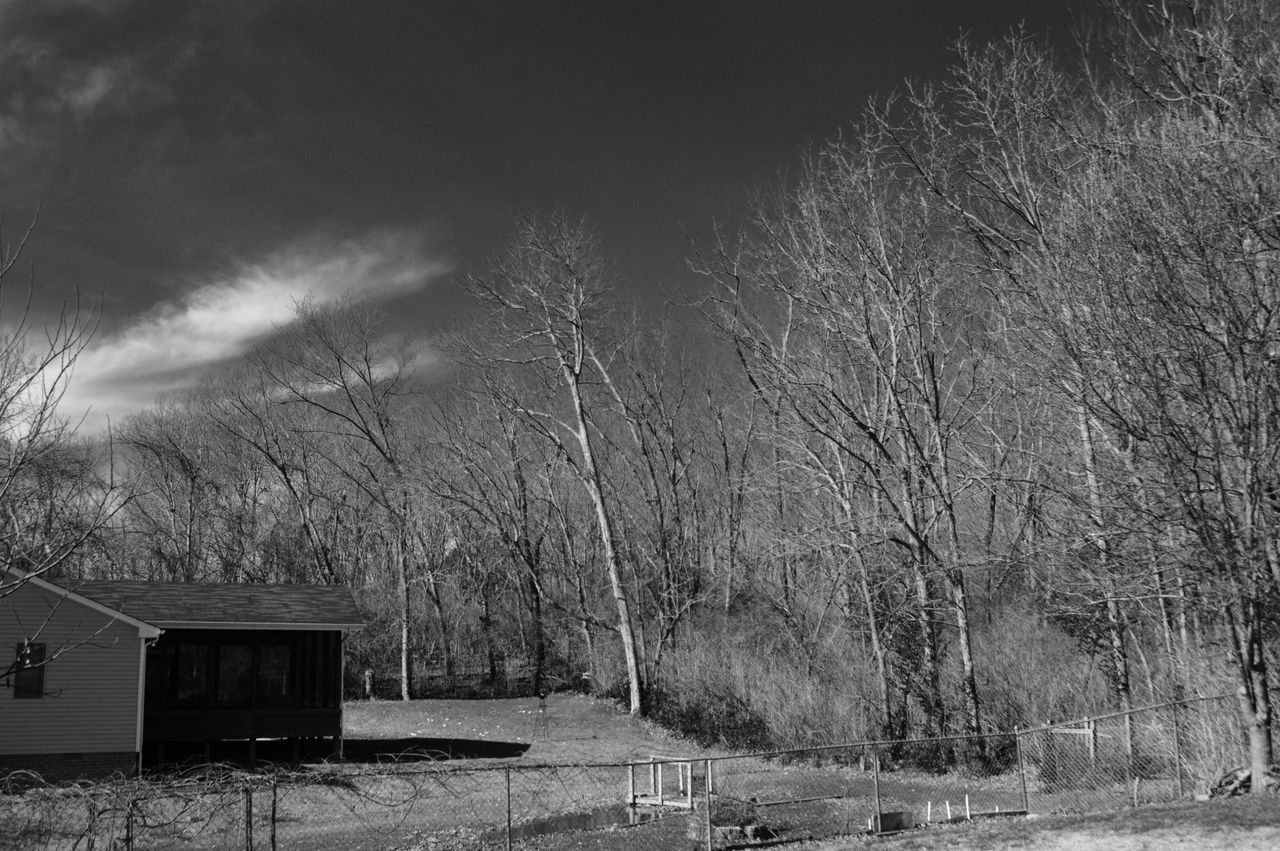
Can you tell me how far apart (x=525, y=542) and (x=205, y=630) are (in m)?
17.1

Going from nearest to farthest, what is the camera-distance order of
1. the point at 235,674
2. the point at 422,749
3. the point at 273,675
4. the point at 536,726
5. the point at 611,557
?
the point at 235,674
the point at 273,675
the point at 422,749
the point at 536,726
the point at 611,557

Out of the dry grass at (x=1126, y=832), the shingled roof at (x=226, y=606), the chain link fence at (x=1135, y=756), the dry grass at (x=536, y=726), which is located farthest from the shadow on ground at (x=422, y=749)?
the dry grass at (x=1126, y=832)

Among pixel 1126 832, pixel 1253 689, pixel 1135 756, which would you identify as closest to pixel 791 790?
pixel 1135 756

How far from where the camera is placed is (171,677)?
21750mm

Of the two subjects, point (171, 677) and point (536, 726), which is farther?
point (536, 726)

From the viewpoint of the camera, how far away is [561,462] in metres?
38.9

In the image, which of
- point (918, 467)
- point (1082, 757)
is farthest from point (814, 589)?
point (1082, 757)

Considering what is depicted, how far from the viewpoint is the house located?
62.3ft

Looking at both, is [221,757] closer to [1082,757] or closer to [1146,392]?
[1082,757]

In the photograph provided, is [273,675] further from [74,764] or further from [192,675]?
[74,764]

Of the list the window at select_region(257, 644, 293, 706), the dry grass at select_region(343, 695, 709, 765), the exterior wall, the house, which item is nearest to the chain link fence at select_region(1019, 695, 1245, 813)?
the dry grass at select_region(343, 695, 709, 765)

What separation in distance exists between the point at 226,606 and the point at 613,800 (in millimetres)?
11112

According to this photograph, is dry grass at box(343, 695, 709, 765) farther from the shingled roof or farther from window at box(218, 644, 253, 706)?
window at box(218, 644, 253, 706)

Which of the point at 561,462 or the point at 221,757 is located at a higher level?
the point at 561,462
